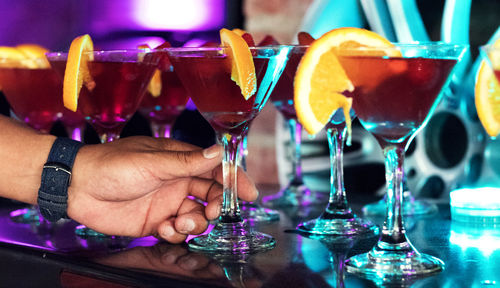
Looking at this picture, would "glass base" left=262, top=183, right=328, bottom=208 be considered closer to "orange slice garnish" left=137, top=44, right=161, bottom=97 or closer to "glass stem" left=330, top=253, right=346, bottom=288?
"orange slice garnish" left=137, top=44, right=161, bottom=97

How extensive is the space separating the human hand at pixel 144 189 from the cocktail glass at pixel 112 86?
6.0 inches

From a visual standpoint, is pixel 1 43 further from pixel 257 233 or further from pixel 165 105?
pixel 257 233

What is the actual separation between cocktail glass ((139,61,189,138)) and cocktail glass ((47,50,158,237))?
19 centimetres

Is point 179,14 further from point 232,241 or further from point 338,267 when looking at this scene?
point 338,267

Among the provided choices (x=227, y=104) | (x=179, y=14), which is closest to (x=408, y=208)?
(x=227, y=104)

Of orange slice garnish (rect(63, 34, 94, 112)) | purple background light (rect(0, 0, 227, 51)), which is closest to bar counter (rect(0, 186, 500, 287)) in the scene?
orange slice garnish (rect(63, 34, 94, 112))

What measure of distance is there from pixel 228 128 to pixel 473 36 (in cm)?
92

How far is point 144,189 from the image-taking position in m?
1.10

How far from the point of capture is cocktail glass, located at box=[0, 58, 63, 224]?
4.99 feet

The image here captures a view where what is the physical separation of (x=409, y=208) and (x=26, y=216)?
2.57 ft

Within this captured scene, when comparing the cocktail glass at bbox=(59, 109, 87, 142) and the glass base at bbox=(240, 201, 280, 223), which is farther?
the cocktail glass at bbox=(59, 109, 87, 142)

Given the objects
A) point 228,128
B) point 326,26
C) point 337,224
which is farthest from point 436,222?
point 326,26

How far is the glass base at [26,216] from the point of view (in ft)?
4.65

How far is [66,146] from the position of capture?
1.14 m
